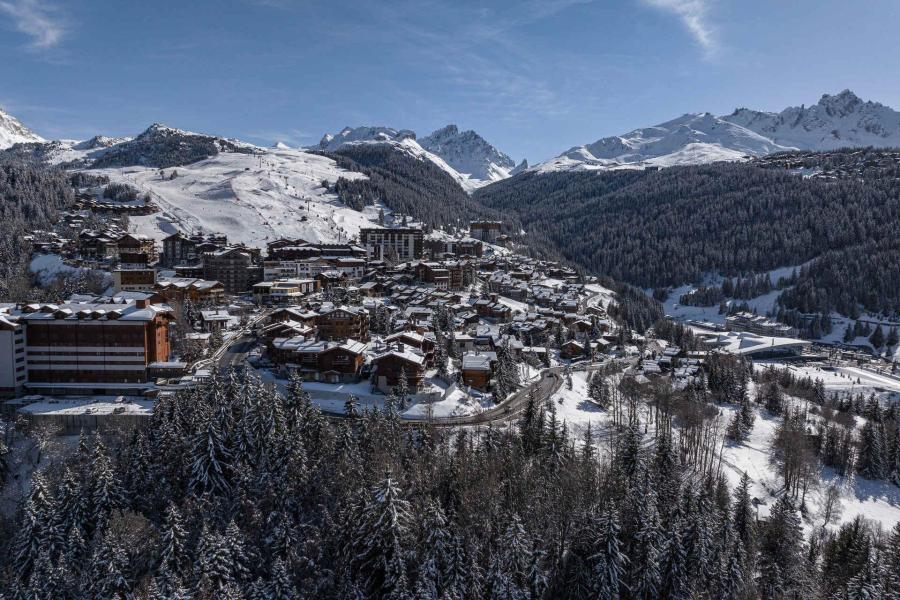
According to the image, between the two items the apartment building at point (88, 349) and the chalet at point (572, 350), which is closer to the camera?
the apartment building at point (88, 349)

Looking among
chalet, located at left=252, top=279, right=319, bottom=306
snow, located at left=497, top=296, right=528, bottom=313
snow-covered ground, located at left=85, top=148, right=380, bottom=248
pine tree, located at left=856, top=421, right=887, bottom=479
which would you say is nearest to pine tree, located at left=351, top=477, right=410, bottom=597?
pine tree, located at left=856, top=421, right=887, bottom=479

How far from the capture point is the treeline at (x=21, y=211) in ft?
296

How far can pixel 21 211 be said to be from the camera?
410 ft

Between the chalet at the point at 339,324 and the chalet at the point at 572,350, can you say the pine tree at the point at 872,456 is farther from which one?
the chalet at the point at 339,324

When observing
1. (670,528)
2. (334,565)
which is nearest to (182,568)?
(334,565)

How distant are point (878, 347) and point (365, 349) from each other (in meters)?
121

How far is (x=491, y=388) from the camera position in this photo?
56938 millimetres

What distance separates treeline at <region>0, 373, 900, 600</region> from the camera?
3253 centimetres

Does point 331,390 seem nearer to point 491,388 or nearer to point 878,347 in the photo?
point 491,388

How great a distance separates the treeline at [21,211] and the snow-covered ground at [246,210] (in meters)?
18.7

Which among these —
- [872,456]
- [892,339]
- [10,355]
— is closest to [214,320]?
[10,355]

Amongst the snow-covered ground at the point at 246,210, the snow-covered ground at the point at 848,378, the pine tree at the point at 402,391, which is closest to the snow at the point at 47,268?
the snow-covered ground at the point at 246,210

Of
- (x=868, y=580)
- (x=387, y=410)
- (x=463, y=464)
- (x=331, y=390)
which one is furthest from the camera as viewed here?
(x=331, y=390)

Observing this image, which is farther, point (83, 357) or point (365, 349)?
point (365, 349)
